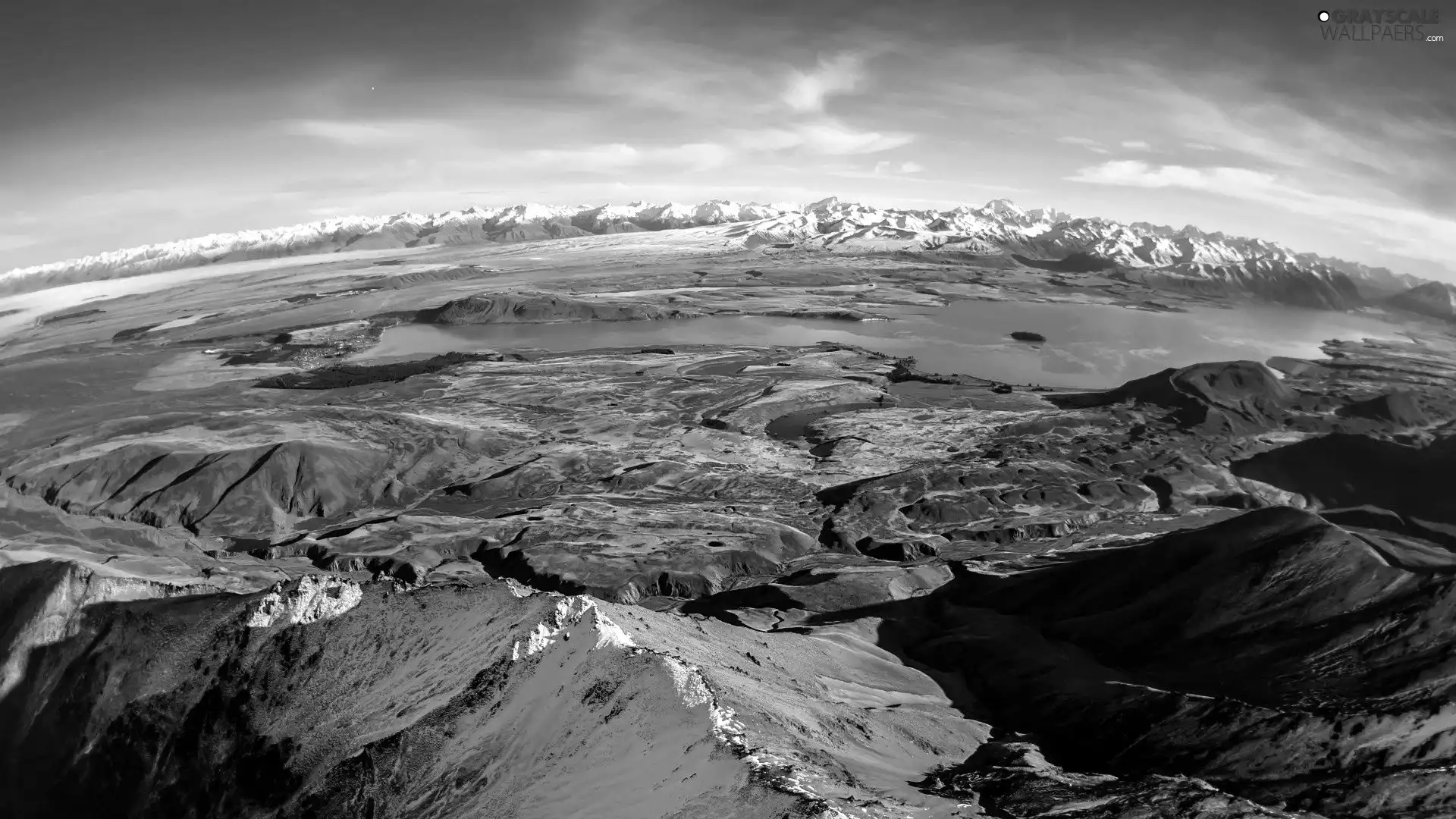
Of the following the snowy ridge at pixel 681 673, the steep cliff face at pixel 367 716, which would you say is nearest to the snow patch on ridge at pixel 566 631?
the snowy ridge at pixel 681 673

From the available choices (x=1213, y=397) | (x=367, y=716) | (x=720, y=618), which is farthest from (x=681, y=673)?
(x=1213, y=397)

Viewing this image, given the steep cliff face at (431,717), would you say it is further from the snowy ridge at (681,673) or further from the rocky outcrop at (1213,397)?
the rocky outcrop at (1213,397)

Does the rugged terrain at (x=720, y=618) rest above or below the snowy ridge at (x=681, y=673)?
below

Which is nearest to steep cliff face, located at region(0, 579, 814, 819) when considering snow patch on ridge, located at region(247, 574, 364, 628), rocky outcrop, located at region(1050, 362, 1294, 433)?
snow patch on ridge, located at region(247, 574, 364, 628)

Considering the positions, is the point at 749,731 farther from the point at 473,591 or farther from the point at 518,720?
the point at 473,591

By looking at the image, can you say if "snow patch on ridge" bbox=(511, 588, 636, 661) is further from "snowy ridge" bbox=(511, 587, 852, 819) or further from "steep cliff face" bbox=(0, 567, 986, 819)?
"steep cliff face" bbox=(0, 567, 986, 819)

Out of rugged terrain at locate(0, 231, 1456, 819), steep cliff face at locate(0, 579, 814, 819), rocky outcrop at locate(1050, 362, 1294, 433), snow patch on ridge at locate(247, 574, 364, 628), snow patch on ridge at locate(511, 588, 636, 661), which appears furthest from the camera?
rocky outcrop at locate(1050, 362, 1294, 433)

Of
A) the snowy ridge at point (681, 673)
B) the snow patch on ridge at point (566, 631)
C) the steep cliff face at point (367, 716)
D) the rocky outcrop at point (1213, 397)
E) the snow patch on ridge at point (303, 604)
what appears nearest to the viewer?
the snowy ridge at point (681, 673)

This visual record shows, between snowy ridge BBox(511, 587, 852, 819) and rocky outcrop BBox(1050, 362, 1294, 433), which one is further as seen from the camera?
rocky outcrop BBox(1050, 362, 1294, 433)

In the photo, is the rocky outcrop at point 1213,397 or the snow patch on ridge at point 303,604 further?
the rocky outcrop at point 1213,397
